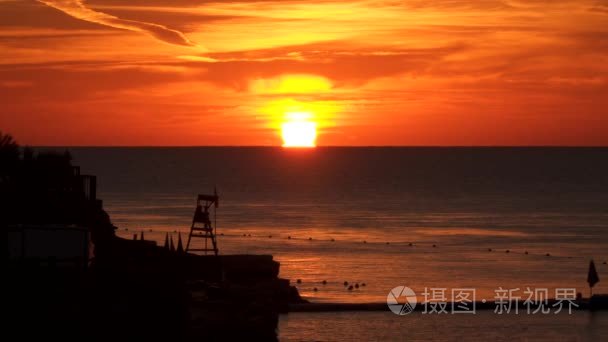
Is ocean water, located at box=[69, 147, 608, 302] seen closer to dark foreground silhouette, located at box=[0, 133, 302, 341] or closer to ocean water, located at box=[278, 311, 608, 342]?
ocean water, located at box=[278, 311, 608, 342]

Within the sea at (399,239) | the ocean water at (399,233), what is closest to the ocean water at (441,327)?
the sea at (399,239)

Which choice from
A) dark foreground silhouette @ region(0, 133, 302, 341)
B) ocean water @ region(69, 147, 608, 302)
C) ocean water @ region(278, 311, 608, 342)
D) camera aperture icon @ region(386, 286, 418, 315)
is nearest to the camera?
dark foreground silhouette @ region(0, 133, 302, 341)

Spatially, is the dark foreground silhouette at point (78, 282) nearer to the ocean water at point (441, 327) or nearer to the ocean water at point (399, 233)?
the ocean water at point (441, 327)

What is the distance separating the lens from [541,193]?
632 feet

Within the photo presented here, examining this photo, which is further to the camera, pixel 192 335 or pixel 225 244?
pixel 225 244

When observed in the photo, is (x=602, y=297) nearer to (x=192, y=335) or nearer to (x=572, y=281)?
(x=572, y=281)

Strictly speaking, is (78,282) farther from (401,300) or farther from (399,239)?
(399,239)

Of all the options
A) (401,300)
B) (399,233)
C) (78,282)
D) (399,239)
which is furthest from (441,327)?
(399,233)

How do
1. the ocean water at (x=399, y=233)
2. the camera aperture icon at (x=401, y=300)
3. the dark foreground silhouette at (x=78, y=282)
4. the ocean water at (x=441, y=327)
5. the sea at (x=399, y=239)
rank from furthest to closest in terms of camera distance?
1. the ocean water at (x=399, y=233)
2. the sea at (x=399, y=239)
3. the camera aperture icon at (x=401, y=300)
4. the ocean water at (x=441, y=327)
5. the dark foreground silhouette at (x=78, y=282)

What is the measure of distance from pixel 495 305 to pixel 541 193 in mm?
142849

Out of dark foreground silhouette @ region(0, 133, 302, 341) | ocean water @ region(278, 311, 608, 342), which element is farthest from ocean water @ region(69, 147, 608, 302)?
dark foreground silhouette @ region(0, 133, 302, 341)

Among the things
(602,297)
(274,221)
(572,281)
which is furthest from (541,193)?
(602,297)

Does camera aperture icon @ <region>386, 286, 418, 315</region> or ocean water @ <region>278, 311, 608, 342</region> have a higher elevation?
camera aperture icon @ <region>386, 286, 418, 315</region>

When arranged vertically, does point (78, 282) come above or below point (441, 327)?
above
